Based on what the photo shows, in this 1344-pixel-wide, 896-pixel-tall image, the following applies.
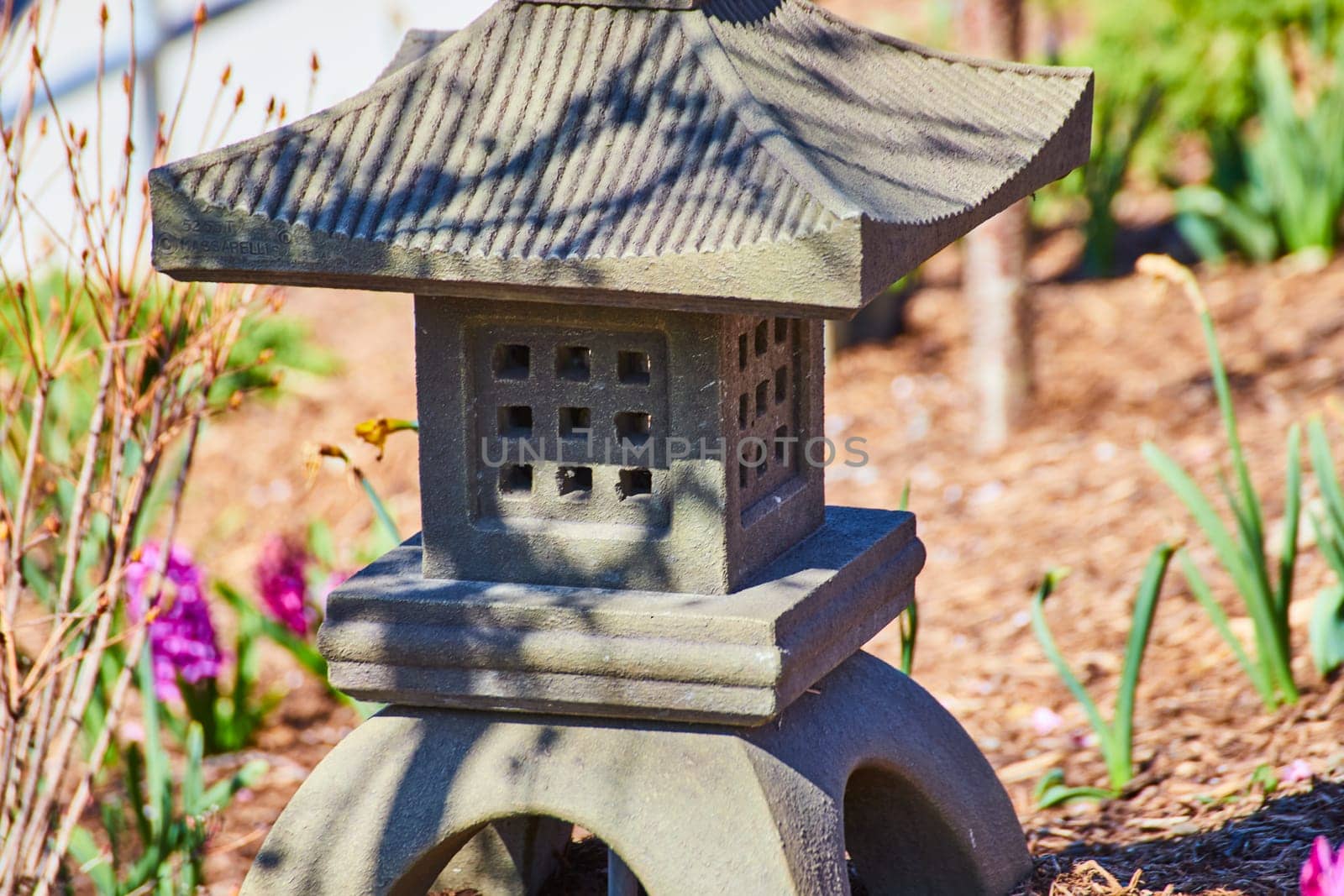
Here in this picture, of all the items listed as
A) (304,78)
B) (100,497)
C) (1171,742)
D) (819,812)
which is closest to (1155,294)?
(1171,742)

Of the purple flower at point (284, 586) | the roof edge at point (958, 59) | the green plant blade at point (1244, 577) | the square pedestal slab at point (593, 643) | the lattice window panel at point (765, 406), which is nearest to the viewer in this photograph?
the square pedestal slab at point (593, 643)

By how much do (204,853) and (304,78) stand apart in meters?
6.23

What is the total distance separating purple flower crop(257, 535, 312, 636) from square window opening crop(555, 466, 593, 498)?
1.83 meters

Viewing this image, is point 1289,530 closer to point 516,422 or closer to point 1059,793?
point 1059,793

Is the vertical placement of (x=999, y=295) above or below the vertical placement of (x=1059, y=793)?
above

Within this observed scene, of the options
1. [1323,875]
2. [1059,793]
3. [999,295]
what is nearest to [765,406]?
[1323,875]

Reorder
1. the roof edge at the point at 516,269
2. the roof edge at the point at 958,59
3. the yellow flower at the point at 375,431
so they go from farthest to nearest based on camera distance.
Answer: the yellow flower at the point at 375,431 < the roof edge at the point at 958,59 < the roof edge at the point at 516,269

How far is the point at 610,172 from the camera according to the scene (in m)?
1.77

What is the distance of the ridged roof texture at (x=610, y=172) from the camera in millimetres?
1654

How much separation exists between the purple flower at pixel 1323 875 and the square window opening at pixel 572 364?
1.00m

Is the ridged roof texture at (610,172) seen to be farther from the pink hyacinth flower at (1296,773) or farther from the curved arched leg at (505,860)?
the pink hyacinth flower at (1296,773)

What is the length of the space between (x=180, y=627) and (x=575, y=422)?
166 cm

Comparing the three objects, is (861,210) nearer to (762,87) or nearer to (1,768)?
(762,87)
